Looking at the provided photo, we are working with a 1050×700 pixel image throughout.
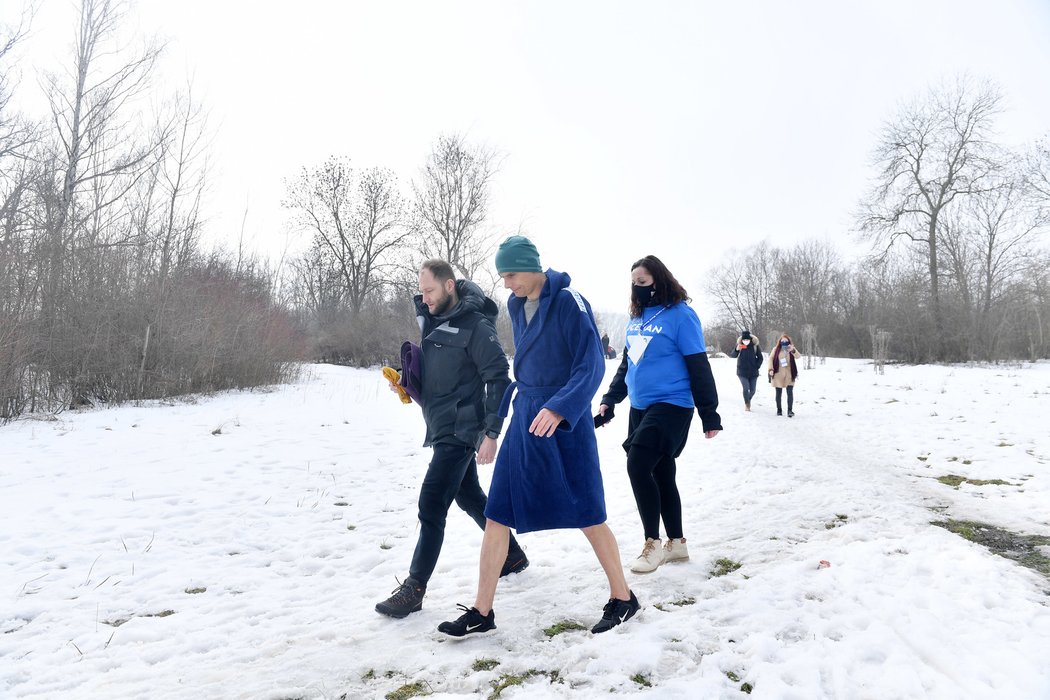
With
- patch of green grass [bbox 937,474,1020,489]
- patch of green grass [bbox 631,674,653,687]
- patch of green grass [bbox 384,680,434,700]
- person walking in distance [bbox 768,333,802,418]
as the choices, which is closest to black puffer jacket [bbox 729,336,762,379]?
person walking in distance [bbox 768,333,802,418]

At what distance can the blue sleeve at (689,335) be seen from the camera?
3.82m

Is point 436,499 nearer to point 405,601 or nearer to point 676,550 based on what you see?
point 405,601

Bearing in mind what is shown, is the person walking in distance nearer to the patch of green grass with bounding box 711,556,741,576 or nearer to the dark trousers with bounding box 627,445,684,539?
the patch of green grass with bounding box 711,556,741,576

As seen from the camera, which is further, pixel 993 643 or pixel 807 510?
pixel 807 510

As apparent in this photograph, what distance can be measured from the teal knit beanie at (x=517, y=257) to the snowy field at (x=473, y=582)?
184cm

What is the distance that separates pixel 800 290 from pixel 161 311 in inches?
2181

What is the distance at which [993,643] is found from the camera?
2.54 meters

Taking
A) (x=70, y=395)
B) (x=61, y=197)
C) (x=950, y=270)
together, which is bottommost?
A: (x=70, y=395)

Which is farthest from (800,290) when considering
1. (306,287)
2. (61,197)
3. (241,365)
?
(61,197)

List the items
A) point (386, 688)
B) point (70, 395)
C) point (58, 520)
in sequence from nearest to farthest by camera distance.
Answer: point (386, 688)
point (58, 520)
point (70, 395)

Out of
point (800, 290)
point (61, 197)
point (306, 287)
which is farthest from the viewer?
point (800, 290)

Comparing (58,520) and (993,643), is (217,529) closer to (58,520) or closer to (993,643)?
(58,520)

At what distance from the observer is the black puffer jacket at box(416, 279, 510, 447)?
3312 millimetres

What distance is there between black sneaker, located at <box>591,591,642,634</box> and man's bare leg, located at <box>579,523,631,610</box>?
0.03 m
